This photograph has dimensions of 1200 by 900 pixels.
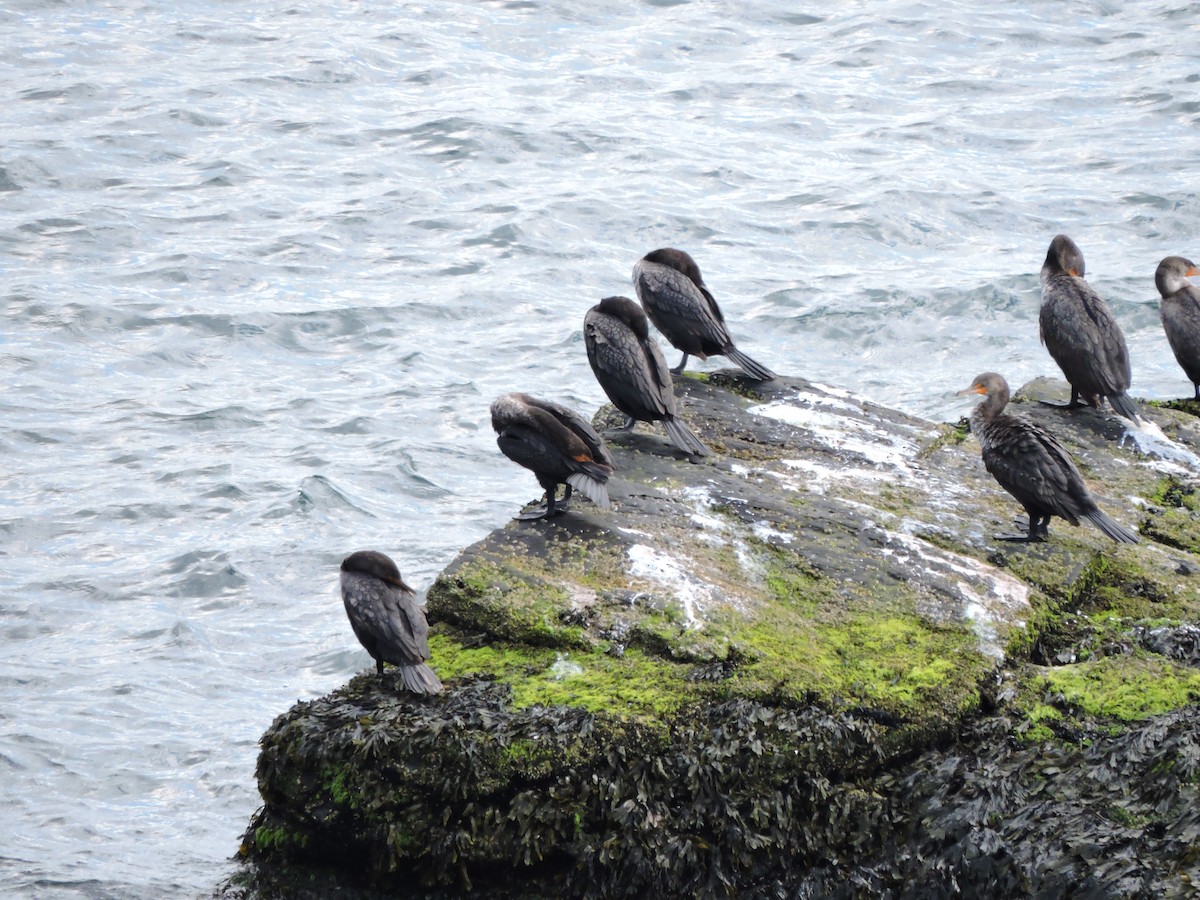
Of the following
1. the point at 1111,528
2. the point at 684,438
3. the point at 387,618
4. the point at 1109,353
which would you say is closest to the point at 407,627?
the point at 387,618

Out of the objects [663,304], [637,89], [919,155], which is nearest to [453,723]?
[663,304]

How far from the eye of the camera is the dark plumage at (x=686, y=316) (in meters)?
7.84

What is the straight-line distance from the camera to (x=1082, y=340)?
771 cm

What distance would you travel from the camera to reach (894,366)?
13.0 metres

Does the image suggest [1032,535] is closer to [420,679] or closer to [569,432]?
[569,432]

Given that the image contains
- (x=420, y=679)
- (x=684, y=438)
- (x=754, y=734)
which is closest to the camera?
(x=754, y=734)

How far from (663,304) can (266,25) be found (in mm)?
16860

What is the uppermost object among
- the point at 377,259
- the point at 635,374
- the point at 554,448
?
the point at 635,374

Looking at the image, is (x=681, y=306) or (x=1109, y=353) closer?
(x=1109, y=353)

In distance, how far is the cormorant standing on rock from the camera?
267 inches

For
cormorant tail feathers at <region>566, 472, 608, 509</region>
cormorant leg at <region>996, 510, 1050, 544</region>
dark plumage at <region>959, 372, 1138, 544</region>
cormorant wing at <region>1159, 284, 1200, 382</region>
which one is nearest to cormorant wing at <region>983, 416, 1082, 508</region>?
dark plumage at <region>959, 372, 1138, 544</region>

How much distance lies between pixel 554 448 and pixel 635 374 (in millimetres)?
898

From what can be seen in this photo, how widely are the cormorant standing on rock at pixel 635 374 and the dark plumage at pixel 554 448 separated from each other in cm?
59

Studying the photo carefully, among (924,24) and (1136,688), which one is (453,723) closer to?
(1136,688)
